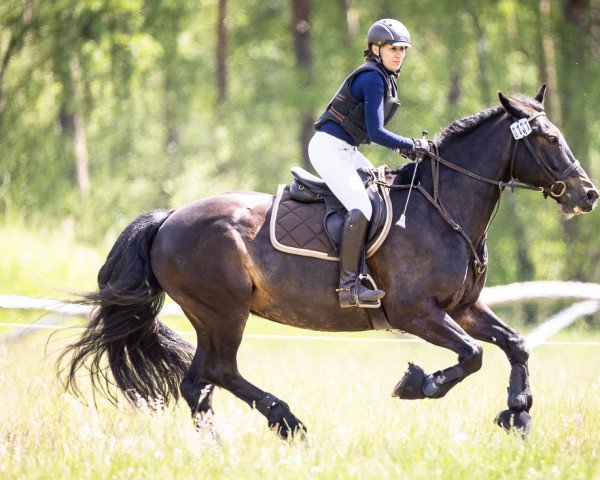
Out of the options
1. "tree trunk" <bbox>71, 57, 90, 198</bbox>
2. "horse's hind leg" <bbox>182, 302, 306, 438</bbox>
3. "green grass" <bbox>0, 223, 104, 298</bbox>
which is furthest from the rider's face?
"tree trunk" <bbox>71, 57, 90, 198</bbox>

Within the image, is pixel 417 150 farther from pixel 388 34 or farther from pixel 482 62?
pixel 482 62

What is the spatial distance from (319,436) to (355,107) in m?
2.31

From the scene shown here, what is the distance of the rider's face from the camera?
6.77 m

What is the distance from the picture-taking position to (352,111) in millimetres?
6906

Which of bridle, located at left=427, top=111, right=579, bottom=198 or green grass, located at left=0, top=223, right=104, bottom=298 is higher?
bridle, located at left=427, top=111, right=579, bottom=198

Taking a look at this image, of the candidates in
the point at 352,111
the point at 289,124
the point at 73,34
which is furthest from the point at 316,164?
the point at 289,124

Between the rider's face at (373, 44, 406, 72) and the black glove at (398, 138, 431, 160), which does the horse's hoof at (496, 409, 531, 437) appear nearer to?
the black glove at (398, 138, 431, 160)

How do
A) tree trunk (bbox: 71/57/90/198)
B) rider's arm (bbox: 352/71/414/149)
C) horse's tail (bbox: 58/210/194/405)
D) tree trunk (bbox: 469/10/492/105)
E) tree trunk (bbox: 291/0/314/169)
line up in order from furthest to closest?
tree trunk (bbox: 291/0/314/169), tree trunk (bbox: 469/10/492/105), tree trunk (bbox: 71/57/90/198), horse's tail (bbox: 58/210/194/405), rider's arm (bbox: 352/71/414/149)

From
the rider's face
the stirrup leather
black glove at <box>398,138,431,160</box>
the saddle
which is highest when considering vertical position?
the rider's face

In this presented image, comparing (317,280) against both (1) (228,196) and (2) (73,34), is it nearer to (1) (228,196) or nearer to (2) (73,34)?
(1) (228,196)

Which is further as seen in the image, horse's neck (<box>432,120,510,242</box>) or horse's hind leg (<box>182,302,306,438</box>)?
horse's hind leg (<box>182,302,306,438</box>)

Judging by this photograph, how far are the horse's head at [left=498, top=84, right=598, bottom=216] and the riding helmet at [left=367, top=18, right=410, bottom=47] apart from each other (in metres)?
0.79

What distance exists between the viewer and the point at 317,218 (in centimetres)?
689

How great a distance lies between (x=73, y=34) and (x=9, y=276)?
206 inches
